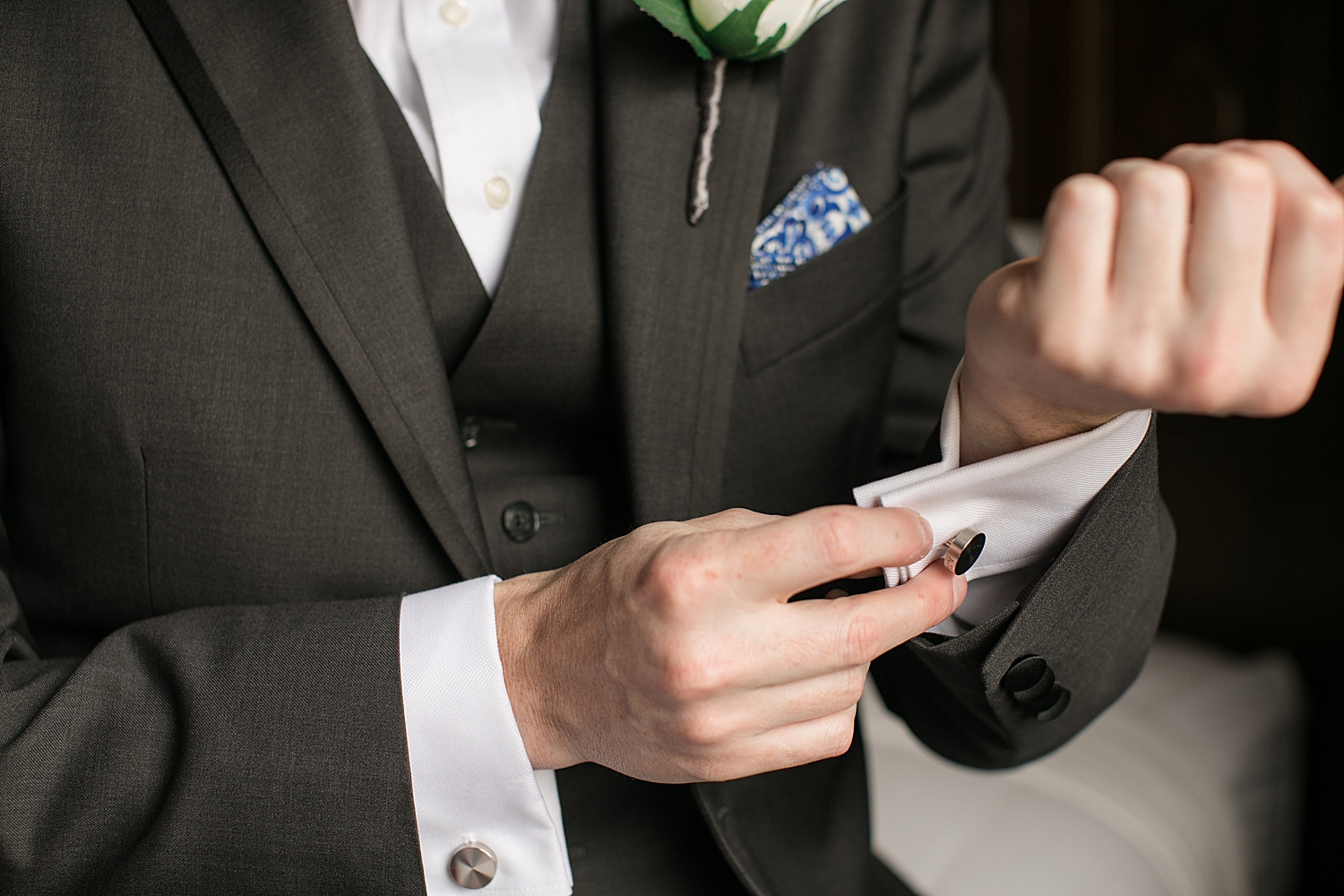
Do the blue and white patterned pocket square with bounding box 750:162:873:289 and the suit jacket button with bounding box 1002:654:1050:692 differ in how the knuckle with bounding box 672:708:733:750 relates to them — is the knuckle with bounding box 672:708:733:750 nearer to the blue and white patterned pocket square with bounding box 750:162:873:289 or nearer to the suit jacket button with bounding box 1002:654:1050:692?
the suit jacket button with bounding box 1002:654:1050:692

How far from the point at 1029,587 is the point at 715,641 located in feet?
0.79

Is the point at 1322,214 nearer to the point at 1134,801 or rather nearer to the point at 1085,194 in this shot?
the point at 1085,194

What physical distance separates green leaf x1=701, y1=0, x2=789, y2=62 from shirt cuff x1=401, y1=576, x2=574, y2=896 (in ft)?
1.36

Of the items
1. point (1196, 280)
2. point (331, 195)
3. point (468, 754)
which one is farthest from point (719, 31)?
point (468, 754)

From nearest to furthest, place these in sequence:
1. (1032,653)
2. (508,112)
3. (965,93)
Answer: (1032,653)
(508,112)
(965,93)

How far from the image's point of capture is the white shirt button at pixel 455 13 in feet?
2.31

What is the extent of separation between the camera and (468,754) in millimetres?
545

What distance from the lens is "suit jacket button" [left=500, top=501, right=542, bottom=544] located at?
70cm

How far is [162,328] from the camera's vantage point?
61 centimetres

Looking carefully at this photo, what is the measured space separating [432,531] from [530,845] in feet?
0.71

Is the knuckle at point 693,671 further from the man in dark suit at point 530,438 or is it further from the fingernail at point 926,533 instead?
the fingernail at point 926,533

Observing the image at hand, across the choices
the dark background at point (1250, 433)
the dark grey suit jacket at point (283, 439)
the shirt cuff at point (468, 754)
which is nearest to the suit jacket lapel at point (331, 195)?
the dark grey suit jacket at point (283, 439)

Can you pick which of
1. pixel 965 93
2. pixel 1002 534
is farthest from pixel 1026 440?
pixel 965 93

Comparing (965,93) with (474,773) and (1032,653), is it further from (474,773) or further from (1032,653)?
(474,773)
